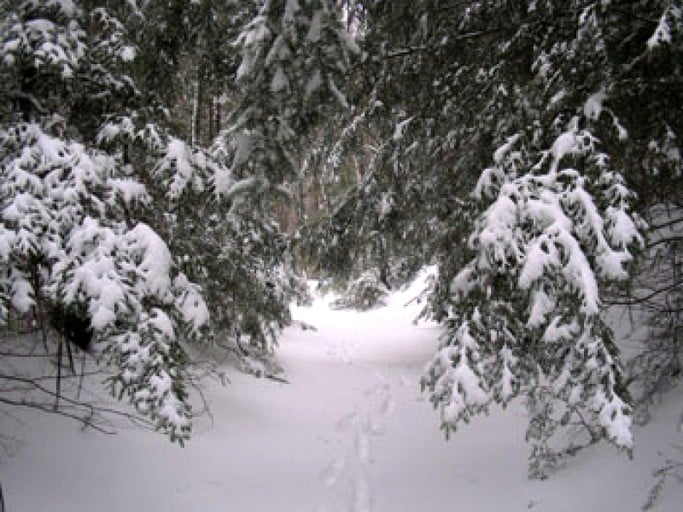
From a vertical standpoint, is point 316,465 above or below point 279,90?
below

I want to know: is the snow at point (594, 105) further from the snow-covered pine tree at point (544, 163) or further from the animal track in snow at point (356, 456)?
the animal track in snow at point (356, 456)

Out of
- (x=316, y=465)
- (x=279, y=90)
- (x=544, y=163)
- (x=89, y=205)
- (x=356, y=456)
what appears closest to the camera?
(x=279, y=90)

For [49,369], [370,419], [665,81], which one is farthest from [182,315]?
[370,419]

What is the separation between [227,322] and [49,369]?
6.27 feet

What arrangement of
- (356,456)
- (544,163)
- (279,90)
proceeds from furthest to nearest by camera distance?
(356,456) < (544,163) < (279,90)

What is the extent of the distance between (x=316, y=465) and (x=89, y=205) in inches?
145

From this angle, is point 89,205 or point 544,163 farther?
point 89,205

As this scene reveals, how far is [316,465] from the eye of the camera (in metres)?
5.79

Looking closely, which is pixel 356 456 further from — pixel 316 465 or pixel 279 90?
pixel 279 90

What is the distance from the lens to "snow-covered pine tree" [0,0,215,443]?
309 centimetres

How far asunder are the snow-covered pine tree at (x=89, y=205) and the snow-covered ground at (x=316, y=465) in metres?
1.69

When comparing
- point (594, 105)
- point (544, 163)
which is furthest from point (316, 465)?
point (594, 105)

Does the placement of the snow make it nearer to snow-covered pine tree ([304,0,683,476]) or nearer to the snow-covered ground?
snow-covered pine tree ([304,0,683,476])

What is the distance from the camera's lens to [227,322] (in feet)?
21.3
